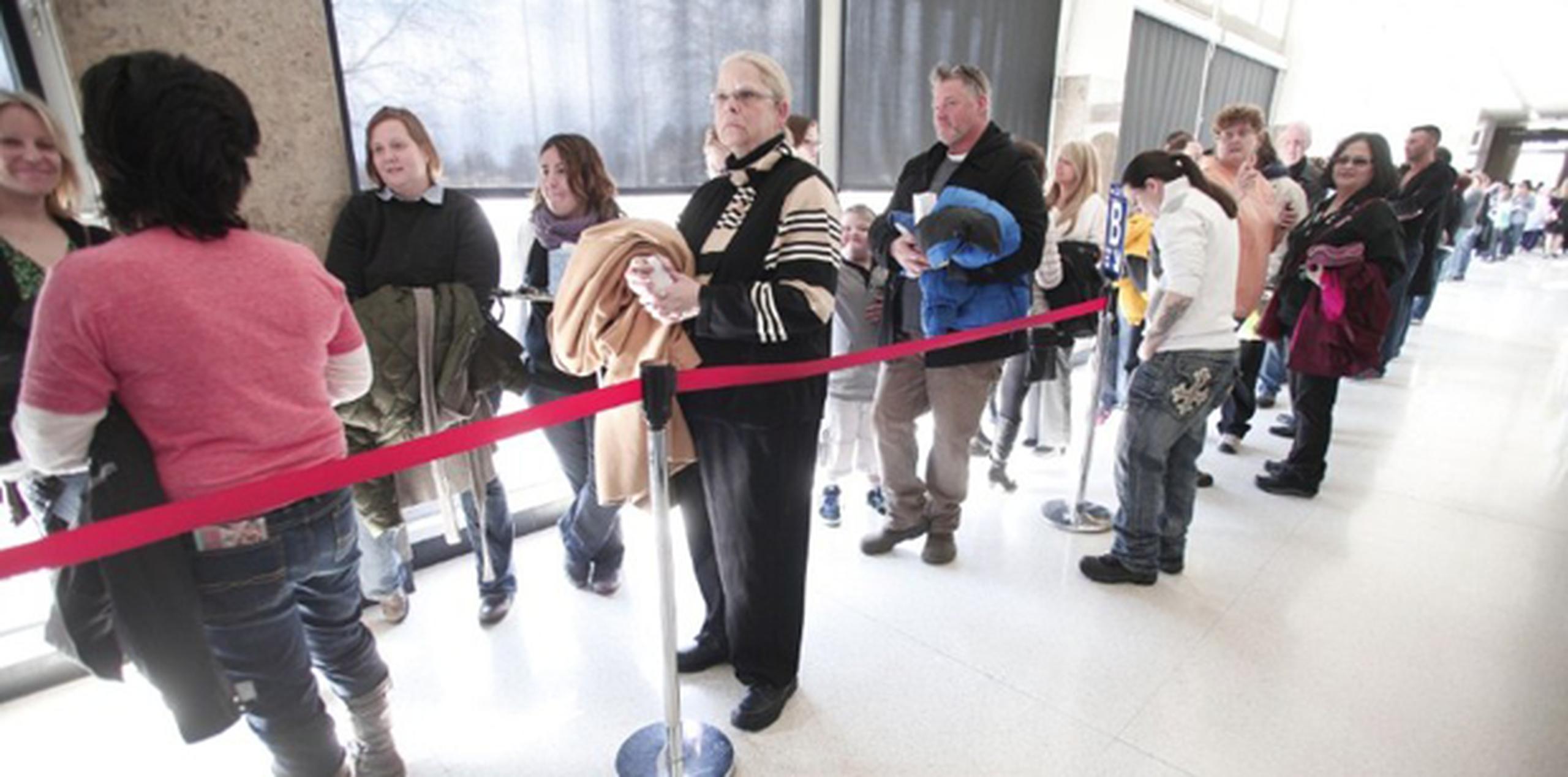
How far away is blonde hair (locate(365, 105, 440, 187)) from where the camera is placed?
6.53 ft

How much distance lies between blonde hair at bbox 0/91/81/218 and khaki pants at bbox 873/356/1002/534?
2.21 meters

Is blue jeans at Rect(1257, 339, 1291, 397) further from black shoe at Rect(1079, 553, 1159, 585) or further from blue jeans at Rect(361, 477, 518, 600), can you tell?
blue jeans at Rect(361, 477, 518, 600)

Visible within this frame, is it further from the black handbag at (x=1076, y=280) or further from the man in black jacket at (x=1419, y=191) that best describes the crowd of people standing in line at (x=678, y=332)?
the man in black jacket at (x=1419, y=191)

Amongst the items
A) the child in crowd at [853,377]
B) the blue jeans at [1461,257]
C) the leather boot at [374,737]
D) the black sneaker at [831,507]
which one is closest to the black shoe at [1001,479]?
the child in crowd at [853,377]

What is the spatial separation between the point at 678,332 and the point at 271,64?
1488 mm

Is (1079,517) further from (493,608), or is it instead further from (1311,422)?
(493,608)

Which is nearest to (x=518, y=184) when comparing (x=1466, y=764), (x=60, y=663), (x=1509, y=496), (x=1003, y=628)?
(x=60, y=663)

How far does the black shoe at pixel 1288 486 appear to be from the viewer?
10.9ft

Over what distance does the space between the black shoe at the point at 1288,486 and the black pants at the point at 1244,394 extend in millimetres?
500

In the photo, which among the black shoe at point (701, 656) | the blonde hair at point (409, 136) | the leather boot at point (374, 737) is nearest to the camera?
the leather boot at point (374, 737)

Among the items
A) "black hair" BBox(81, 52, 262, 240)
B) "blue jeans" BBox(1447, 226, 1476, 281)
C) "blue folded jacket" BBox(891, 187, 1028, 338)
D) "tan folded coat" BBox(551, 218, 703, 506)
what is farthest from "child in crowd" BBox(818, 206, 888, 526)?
"blue jeans" BBox(1447, 226, 1476, 281)

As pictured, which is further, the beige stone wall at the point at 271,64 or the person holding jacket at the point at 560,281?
the person holding jacket at the point at 560,281

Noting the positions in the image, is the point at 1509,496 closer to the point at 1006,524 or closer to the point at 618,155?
the point at 1006,524

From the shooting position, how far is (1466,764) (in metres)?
1.78
